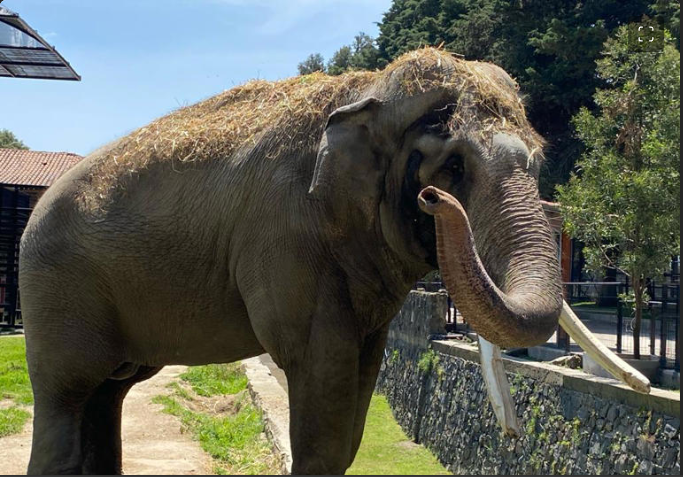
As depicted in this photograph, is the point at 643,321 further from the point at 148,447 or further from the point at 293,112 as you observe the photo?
the point at 293,112

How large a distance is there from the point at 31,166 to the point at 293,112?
3058 cm

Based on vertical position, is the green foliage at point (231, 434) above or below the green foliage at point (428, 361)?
below

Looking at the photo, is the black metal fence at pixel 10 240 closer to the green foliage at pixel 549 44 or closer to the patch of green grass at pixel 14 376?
the patch of green grass at pixel 14 376

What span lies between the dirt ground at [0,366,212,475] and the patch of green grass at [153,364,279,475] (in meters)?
0.15

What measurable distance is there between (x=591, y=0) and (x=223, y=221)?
25.3 m

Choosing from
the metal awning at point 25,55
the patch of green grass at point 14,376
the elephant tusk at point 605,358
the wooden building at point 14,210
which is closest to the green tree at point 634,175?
the elephant tusk at point 605,358

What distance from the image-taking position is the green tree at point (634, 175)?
11.8 metres

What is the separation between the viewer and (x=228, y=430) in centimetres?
998

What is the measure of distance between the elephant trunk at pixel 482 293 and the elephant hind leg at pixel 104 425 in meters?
2.11

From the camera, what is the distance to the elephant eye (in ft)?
8.89

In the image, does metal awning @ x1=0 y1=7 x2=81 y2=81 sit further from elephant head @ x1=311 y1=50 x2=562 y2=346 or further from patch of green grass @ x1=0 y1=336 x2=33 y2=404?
elephant head @ x1=311 y1=50 x2=562 y2=346

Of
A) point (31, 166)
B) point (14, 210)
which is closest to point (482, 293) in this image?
point (14, 210)

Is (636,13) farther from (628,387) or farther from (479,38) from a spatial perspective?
(628,387)

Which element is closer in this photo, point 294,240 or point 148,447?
point 294,240
